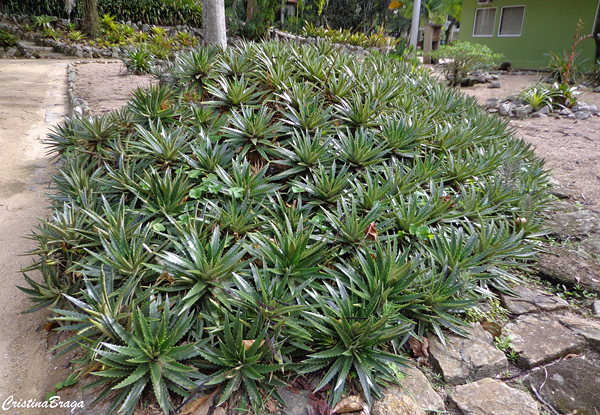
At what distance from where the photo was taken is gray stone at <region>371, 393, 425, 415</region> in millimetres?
2064

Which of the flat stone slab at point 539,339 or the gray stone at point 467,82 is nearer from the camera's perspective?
the flat stone slab at point 539,339

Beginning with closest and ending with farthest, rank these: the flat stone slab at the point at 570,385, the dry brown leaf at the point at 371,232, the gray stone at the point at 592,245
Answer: the flat stone slab at the point at 570,385 → the dry brown leaf at the point at 371,232 → the gray stone at the point at 592,245

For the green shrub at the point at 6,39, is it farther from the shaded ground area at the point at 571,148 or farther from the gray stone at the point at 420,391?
the gray stone at the point at 420,391

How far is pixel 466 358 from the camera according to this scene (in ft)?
7.94

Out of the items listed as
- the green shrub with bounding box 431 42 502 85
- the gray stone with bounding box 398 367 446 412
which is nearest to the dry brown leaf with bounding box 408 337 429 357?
the gray stone with bounding box 398 367 446 412

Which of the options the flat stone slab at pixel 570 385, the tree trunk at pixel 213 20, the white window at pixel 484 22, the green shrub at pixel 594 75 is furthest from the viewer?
the white window at pixel 484 22

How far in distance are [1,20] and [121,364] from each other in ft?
64.2

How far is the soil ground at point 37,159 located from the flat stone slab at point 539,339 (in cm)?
242

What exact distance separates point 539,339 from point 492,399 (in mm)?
715

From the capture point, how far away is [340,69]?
4.83 metres

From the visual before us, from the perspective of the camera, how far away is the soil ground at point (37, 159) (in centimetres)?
247

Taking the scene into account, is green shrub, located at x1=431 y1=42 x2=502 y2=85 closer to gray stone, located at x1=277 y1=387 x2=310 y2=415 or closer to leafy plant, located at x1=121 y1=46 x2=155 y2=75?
Result: leafy plant, located at x1=121 y1=46 x2=155 y2=75

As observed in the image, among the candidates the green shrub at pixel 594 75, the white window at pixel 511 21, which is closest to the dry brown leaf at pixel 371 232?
the green shrub at pixel 594 75

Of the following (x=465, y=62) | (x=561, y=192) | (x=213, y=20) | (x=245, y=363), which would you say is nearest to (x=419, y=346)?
(x=245, y=363)
